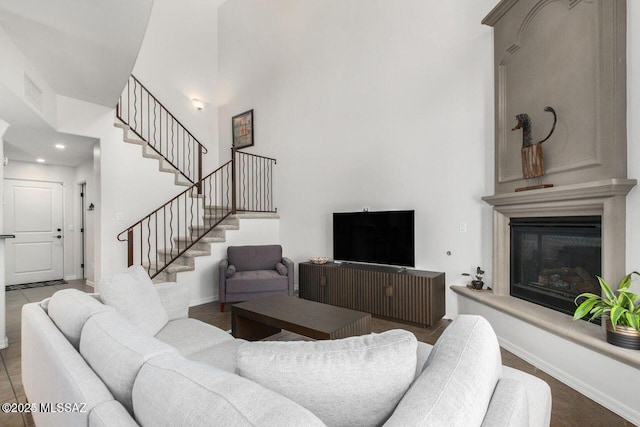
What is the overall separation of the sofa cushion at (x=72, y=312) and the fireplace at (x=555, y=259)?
3.24 m

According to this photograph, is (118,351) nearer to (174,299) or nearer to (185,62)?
(174,299)

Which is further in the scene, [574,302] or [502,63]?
[502,63]

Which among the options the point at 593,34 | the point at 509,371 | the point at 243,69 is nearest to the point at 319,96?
the point at 243,69

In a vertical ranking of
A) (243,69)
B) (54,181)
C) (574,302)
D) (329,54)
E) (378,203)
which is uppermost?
(243,69)

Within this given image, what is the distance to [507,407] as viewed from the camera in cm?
85

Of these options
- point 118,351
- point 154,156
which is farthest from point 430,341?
point 154,156

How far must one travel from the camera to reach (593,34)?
2.28m

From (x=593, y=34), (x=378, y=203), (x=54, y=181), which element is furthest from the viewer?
(x=54, y=181)

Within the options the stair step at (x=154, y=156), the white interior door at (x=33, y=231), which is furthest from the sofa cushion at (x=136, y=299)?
the white interior door at (x=33, y=231)

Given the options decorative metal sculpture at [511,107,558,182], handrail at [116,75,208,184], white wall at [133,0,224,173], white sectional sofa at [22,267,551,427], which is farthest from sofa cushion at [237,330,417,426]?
white wall at [133,0,224,173]

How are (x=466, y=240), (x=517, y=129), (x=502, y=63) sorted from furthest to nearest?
(x=466, y=240), (x=502, y=63), (x=517, y=129)

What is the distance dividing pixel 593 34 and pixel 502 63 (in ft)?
2.91

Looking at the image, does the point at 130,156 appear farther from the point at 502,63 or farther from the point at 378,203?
the point at 502,63

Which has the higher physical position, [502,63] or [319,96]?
[319,96]
